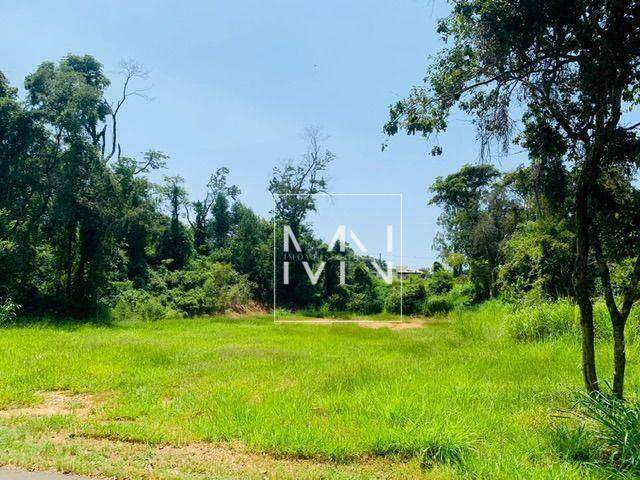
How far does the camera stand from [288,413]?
14.8 ft

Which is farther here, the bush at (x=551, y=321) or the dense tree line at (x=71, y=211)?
the dense tree line at (x=71, y=211)

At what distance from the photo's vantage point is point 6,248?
1386 centimetres

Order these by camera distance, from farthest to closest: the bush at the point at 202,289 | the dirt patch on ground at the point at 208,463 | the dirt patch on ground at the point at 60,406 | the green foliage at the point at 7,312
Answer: the bush at the point at 202,289
the green foliage at the point at 7,312
the dirt patch on ground at the point at 60,406
the dirt patch on ground at the point at 208,463

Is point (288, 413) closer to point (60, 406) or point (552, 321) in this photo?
point (60, 406)

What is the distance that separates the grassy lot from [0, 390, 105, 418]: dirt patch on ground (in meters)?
0.04

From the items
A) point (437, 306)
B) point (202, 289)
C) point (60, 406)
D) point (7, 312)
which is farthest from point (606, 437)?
point (437, 306)

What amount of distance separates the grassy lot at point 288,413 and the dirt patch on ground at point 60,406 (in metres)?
0.04

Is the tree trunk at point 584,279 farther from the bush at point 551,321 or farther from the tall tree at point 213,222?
the tall tree at point 213,222

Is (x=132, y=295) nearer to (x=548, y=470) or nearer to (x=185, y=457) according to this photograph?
(x=185, y=457)

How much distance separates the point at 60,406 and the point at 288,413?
9.36 feet

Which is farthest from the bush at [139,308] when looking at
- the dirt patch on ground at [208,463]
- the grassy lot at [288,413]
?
the dirt patch on ground at [208,463]

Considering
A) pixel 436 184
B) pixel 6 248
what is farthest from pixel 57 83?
pixel 436 184

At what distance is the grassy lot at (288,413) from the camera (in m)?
3.35

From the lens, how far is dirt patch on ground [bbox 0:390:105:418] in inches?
185
